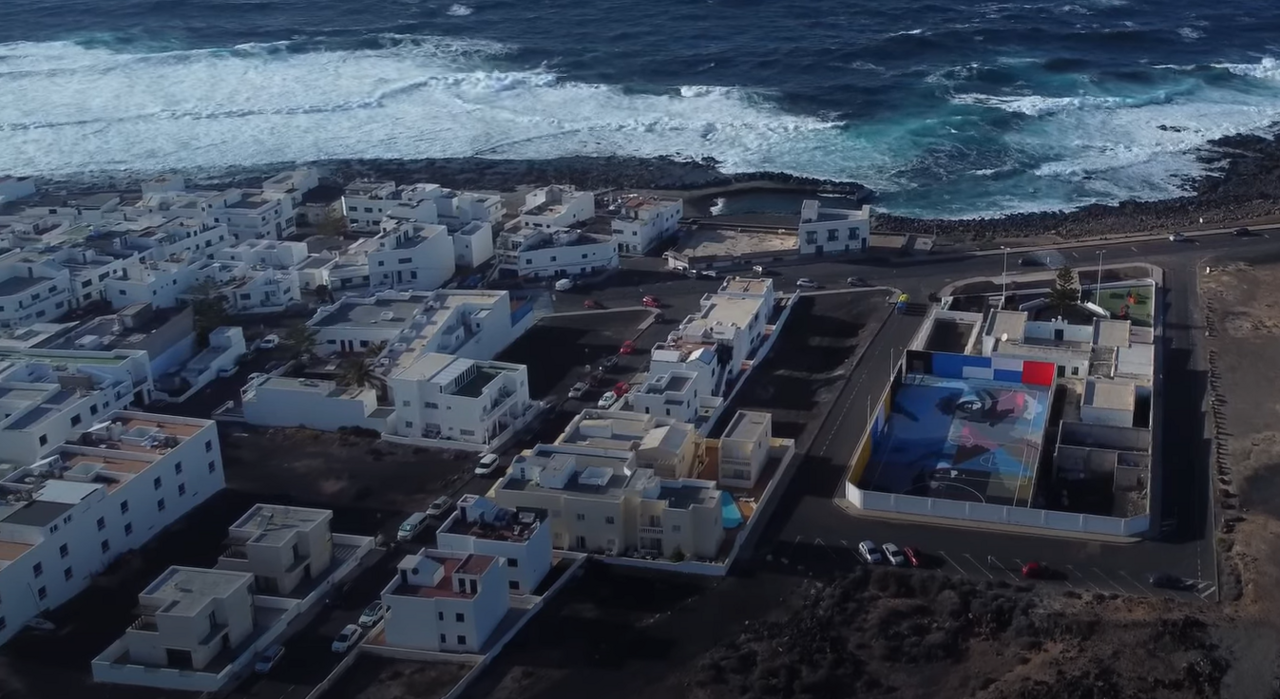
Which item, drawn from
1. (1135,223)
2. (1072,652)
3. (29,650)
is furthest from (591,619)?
(1135,223)

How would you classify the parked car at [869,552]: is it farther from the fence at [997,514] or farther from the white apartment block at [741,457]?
the white apartment block at [741,457]

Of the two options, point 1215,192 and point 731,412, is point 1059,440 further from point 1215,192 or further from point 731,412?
point 1215,192

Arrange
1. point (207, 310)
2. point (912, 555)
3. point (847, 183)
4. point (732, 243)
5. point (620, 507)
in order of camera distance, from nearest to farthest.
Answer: point (912, 555) < point (620, 507) < point (207, 310) < point (732, 243) < point (847, 183)

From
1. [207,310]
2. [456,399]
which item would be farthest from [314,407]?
[207,310]

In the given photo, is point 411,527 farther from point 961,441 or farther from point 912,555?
point 961,441

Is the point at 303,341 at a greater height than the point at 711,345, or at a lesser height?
lesser

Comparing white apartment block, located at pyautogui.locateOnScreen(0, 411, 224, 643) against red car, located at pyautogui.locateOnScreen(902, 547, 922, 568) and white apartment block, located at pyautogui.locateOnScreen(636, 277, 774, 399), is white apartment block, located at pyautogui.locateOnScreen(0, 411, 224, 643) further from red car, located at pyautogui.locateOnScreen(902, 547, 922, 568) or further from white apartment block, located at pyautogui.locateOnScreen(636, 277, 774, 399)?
red car, located at pyautogui.locateOnScreen(902, 547, 922, 568)

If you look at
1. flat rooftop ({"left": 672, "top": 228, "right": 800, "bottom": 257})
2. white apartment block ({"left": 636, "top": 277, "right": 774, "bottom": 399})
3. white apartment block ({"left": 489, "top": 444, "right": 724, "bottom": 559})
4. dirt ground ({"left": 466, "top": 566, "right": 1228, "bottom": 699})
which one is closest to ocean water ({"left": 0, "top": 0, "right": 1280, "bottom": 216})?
flat rooftop ({"left": 672, "top": 228, "right": 800, "bottom": 257})
